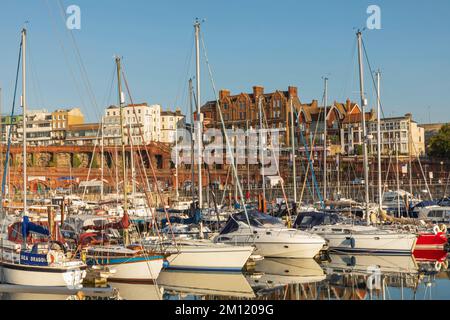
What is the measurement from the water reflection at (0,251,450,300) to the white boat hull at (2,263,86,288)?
621 mm

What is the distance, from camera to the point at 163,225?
47.3 metres

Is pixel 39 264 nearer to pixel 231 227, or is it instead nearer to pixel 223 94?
pixel 231 227

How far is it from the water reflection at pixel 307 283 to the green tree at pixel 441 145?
4115 inches

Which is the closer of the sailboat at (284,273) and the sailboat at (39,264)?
the sailboat at (39,264)

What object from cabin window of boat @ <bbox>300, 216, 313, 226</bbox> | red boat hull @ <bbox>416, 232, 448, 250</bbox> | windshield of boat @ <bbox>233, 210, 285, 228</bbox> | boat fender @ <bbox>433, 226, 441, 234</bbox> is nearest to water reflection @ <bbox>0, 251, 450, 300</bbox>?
windshield of boat @ <bbox>233, 210, 285, 228</bbox>

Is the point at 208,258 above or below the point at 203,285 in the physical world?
above

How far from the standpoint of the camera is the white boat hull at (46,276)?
27.1m

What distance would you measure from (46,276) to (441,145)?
123 meters

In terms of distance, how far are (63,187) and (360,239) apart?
70.7m

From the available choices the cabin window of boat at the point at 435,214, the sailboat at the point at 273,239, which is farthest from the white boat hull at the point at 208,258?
the cabin window of boat at the point at 435,214

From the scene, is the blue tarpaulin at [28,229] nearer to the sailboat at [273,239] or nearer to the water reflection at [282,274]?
the water reflection at [282,274]

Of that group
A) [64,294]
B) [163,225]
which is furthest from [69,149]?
[64,294]

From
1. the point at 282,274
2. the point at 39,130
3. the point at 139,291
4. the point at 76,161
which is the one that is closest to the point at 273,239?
the point at 282,274

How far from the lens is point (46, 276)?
27.3 meters
